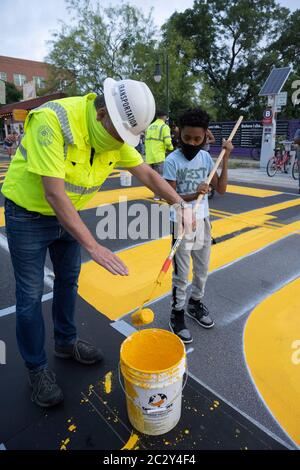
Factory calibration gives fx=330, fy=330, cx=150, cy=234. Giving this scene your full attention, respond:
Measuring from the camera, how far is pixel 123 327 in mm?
2906

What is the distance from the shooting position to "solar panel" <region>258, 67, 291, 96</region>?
1138cm

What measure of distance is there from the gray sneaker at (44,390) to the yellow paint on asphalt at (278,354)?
4.46 feet

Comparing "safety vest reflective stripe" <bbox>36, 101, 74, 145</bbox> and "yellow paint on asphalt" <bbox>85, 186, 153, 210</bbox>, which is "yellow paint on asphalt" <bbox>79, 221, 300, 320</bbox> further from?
"yellow paint on asphalt" <bbox>85, 186, 153, 210</bbox>

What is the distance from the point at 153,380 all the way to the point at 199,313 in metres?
1.40

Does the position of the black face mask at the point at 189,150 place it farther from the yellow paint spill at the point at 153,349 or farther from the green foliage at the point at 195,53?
the green foliage at the point at 195,53

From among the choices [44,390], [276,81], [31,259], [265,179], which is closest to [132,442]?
[44,390]

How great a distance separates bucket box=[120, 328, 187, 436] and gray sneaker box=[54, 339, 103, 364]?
52 cm

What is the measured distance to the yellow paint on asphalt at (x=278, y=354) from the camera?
211cm

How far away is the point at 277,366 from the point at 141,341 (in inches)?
43.9

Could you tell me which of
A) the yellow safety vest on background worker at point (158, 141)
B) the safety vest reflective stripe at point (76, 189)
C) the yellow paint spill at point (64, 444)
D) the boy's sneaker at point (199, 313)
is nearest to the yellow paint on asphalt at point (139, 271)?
the boy's sneaker at point (199, 313)

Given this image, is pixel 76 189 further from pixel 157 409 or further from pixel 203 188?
pixel 157 409

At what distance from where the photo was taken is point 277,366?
2.46 m
